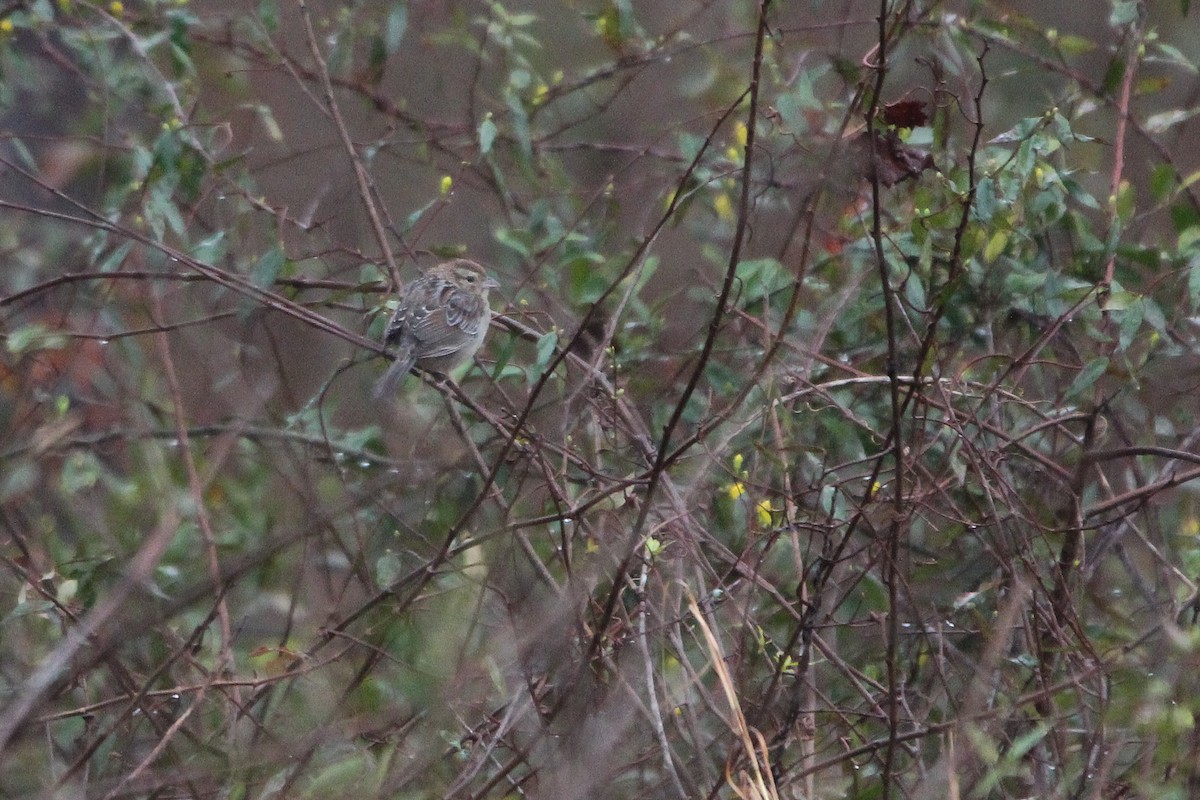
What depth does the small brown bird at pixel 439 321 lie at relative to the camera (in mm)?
5750

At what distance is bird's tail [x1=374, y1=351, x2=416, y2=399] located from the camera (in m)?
5.72

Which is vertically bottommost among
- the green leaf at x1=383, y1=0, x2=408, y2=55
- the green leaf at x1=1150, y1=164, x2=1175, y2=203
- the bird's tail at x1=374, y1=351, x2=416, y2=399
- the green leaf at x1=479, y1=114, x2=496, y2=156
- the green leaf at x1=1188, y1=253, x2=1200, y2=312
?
the bird's tail at x1=374, y1=351, x2=416, y2=399

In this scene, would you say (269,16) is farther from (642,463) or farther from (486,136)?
(642,463)

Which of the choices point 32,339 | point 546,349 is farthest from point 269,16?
point 546,349

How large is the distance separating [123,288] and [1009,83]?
20.0 feet

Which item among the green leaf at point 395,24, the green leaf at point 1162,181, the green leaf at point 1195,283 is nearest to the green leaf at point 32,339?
the green leaf at point 395,24

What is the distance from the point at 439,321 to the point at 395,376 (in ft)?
1.16

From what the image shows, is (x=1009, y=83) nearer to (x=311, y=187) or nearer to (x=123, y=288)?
(x=311, y=187)

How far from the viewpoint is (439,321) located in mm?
6039

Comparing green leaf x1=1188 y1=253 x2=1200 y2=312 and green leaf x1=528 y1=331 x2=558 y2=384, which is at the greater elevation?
green leaf x1=1188 y1=253 x2=1200 y2=312

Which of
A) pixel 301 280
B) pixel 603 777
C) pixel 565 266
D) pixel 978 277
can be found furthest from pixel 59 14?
pixel 603 777

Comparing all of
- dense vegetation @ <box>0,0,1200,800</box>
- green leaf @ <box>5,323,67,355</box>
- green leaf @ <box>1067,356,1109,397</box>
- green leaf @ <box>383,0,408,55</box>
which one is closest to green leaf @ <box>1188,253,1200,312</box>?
dense vegetation @ <box>0,0,1200,800</box>

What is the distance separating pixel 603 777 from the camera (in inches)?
121

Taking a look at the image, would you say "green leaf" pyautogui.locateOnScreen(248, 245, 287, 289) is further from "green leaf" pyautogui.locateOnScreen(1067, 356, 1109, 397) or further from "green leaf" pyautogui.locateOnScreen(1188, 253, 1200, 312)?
"green leaf" pyautogui.locateOnScreen(1188, 253, 1200, 312)
